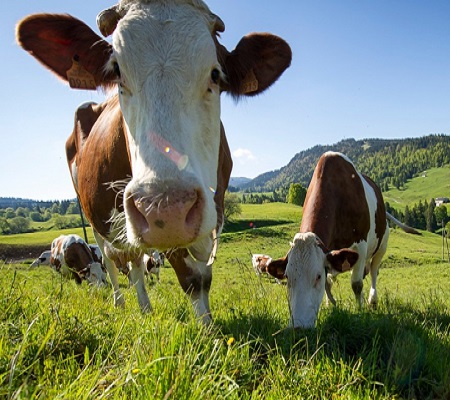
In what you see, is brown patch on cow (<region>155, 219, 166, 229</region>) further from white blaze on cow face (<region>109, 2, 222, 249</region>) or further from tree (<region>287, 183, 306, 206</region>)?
tree (<region>287, 183, 306, 206</region>)

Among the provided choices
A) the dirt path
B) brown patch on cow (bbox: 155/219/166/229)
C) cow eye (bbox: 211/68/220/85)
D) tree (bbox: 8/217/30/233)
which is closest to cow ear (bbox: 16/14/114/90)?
cow eye (bbox: 211/68/220/85)

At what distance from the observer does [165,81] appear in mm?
2629

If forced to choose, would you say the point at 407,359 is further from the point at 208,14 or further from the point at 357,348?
the point at 208,14

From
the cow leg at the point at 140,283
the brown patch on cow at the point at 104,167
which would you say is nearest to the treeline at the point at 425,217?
the cow leg at the point at 140,283

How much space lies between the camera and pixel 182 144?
7.88ft

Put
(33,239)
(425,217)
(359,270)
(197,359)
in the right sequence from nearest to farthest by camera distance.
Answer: (197,359), (359,270), (33,239), (425,217)

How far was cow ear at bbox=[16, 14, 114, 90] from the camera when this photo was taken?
3.59m

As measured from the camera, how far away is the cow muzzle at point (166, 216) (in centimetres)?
208

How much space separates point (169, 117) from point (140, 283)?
9.49 ft

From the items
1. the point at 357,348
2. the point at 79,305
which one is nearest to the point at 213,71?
the point at 79,305

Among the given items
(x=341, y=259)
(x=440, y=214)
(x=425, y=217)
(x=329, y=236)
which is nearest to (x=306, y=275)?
(x=341, y=259)

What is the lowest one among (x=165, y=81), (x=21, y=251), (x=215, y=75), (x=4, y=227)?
(x=4, y=227)

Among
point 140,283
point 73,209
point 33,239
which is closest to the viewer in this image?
point 140,283

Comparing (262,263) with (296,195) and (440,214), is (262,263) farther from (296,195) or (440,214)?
(440,214)
